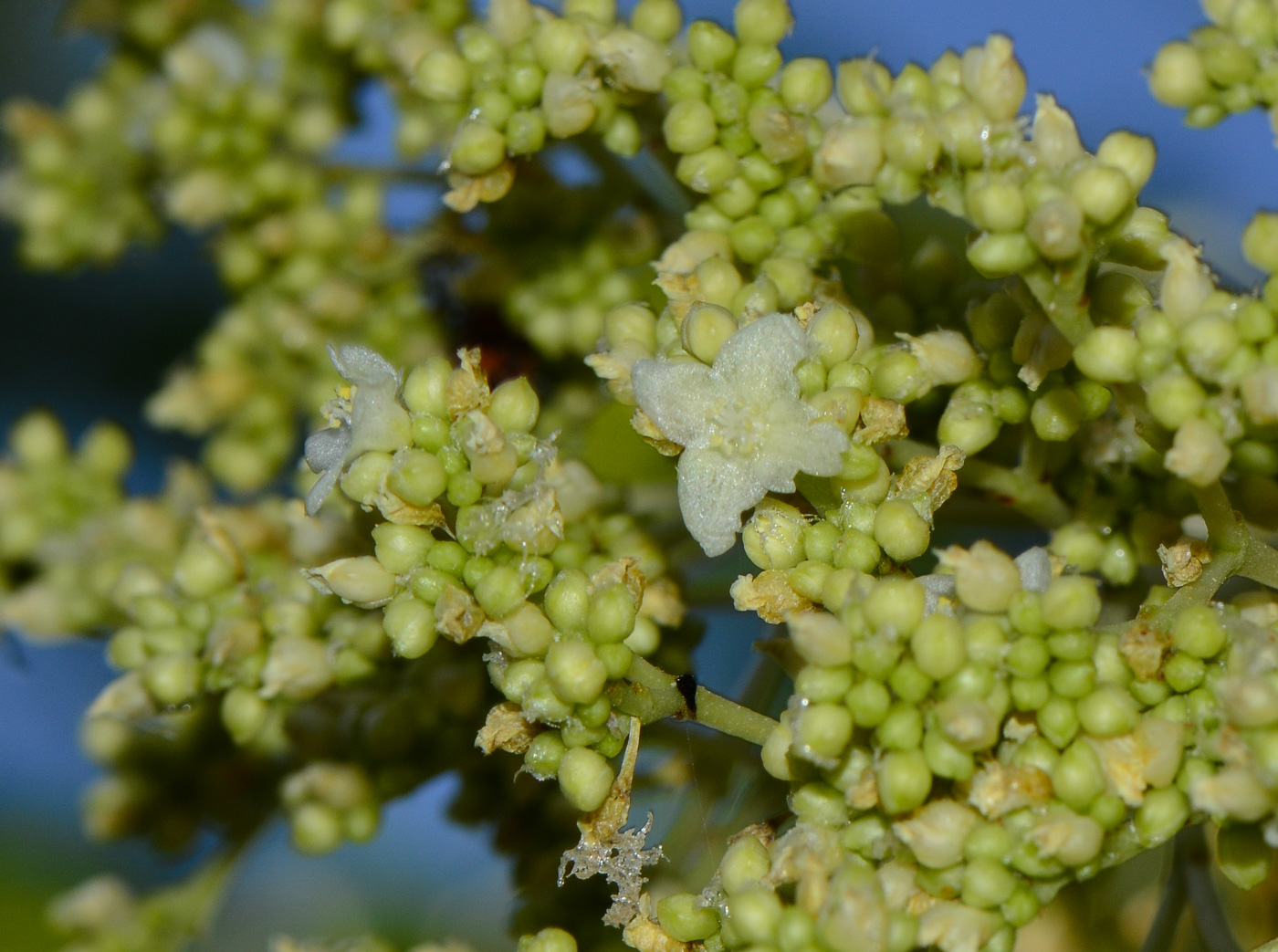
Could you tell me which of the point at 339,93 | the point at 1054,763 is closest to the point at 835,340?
the point at 1054,763

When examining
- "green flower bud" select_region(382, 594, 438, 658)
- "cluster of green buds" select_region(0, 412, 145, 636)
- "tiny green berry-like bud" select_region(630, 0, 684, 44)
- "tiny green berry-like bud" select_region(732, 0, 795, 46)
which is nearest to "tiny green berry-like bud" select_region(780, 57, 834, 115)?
"tiny green berry-like bud" select_region(732, 0, 795, 46)

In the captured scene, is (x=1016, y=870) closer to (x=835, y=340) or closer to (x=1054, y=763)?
(x=1054, y=763)

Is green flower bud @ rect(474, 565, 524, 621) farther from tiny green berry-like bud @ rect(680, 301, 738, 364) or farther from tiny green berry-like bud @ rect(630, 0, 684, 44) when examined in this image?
tiny green berry-like bud @ rect(630, 0, 684, 44)

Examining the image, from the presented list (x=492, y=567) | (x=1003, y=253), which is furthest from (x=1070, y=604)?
(x=492, y=567)

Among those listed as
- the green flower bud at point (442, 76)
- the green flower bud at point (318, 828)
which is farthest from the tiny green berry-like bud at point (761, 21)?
the green flower bud at point (318, 828)

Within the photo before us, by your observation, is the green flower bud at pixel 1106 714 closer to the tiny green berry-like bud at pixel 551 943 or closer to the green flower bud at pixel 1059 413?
the green flower bud at pixel 1059 413

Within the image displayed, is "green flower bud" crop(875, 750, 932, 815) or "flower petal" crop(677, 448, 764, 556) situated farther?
"flower petal" crop(677, 448, 764, 556)

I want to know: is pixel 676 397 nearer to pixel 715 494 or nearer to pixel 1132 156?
pixel 715 494
